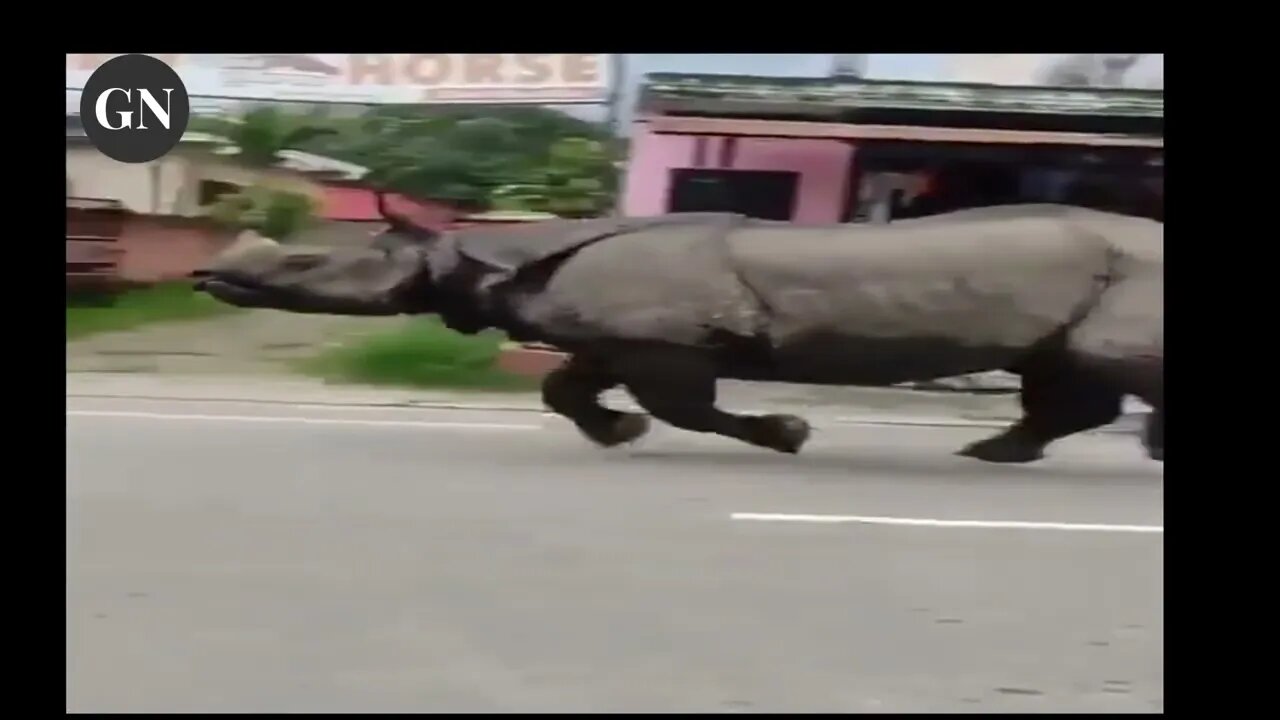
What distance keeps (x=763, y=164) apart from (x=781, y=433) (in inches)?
54.1

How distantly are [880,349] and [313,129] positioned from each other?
3.03m

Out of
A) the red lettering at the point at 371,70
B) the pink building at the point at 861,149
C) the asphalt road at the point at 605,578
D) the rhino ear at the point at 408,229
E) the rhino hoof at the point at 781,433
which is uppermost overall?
the red lettering at the point at 371,70

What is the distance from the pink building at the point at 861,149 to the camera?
16.4 feet

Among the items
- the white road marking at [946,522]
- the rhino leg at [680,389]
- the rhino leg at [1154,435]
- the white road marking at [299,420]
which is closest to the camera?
the white road marking at [946,522]

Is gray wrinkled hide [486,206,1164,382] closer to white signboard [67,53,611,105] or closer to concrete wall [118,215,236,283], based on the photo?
white signboard [67,53,611,105]

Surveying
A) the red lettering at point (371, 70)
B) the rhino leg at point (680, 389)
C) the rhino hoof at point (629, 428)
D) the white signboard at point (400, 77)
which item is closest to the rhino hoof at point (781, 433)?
the rhino leg at point (680, 389)

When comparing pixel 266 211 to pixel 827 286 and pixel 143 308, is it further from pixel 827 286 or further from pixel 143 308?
pixel 827 286

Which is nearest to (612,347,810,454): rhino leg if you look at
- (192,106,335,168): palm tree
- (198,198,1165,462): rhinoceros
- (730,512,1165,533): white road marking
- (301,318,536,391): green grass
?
(198,198,1165,462): rhinoceros

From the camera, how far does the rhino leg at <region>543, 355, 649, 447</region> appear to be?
474 cm

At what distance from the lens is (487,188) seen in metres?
5.86

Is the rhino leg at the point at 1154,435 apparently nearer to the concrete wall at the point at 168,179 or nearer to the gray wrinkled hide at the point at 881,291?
the gray wrinkled hide at the point at 881,291

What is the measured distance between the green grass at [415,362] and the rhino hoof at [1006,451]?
201 cm

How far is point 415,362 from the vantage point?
5820 mm

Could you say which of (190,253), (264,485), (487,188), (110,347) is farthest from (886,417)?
(110,347)
